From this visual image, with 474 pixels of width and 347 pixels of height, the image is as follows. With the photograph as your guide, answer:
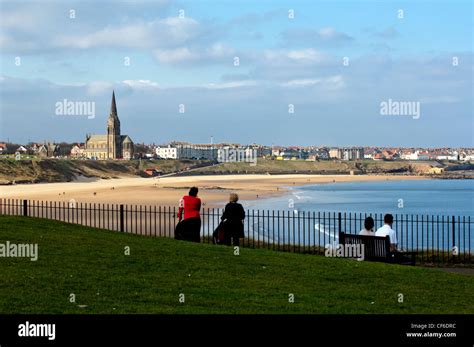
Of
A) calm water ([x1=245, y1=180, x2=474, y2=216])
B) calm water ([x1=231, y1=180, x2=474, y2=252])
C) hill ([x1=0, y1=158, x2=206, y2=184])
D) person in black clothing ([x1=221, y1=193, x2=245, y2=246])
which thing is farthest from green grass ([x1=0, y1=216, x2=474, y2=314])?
hill ([x1=0, y1=158, x2=206, y2=184])

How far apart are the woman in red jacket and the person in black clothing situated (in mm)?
654

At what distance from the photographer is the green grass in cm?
953

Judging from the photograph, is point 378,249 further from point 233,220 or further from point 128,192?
point 128,192

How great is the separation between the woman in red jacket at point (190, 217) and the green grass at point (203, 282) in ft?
2.75

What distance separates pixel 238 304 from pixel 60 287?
2709 mm

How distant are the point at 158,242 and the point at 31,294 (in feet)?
21.7

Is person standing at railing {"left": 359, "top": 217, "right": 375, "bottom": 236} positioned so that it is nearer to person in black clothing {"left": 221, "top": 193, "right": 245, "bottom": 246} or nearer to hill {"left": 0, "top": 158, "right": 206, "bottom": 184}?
person in black clothing {"left": 221, "top": 193, "right": 245, "bottom": 246}

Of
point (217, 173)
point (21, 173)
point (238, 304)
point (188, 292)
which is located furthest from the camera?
point (217, 173)

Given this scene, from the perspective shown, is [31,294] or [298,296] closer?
[31,294]

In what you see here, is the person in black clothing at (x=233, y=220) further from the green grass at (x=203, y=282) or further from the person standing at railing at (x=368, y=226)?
the person standing at railing at (x=368, y=226)

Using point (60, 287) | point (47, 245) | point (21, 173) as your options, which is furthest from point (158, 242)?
point (21, 173)

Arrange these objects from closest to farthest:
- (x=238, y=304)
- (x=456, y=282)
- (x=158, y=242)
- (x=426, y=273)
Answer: (x=238, y=304) < (x=456, y=282) < (x=426, y=273) < (x=158, y=242)

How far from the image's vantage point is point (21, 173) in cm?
10625

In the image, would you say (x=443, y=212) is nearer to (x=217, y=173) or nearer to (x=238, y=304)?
(x=238, y=304)
